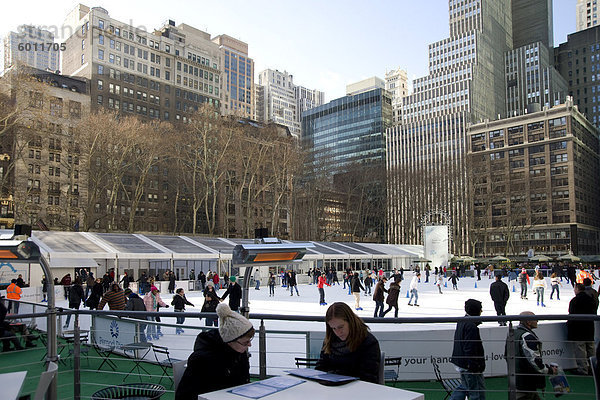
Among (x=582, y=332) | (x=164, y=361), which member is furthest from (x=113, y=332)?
(x=582, y=332)

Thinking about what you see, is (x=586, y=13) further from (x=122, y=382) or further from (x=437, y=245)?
(x=122, y=382)

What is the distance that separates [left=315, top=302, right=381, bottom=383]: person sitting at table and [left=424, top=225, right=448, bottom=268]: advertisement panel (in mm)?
45172

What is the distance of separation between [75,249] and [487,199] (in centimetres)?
6386

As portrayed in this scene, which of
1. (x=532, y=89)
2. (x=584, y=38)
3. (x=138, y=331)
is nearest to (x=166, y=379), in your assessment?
(x=138, y=331)

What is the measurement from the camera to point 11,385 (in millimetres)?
3594

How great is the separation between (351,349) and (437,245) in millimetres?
46378

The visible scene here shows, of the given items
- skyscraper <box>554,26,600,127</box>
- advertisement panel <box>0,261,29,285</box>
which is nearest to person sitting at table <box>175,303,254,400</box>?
advertisement panel <box>0,261,29,285</box>

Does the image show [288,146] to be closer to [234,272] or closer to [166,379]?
[234,272]

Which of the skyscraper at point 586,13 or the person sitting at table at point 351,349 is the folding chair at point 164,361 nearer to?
the person sitting at table at point 351,349

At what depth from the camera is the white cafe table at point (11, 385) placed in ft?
11.3

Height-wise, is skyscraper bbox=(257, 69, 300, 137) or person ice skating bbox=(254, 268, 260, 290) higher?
skyscraper bbox=(257, 69, 300, 137)

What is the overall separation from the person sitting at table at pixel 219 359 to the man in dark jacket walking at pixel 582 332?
635 centimetres

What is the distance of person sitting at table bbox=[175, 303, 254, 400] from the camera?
341 cm

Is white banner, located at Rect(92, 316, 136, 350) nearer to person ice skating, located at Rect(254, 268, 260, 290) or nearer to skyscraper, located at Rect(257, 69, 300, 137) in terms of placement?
person ice skating, located at Rect(254, 268, 260, 290)
